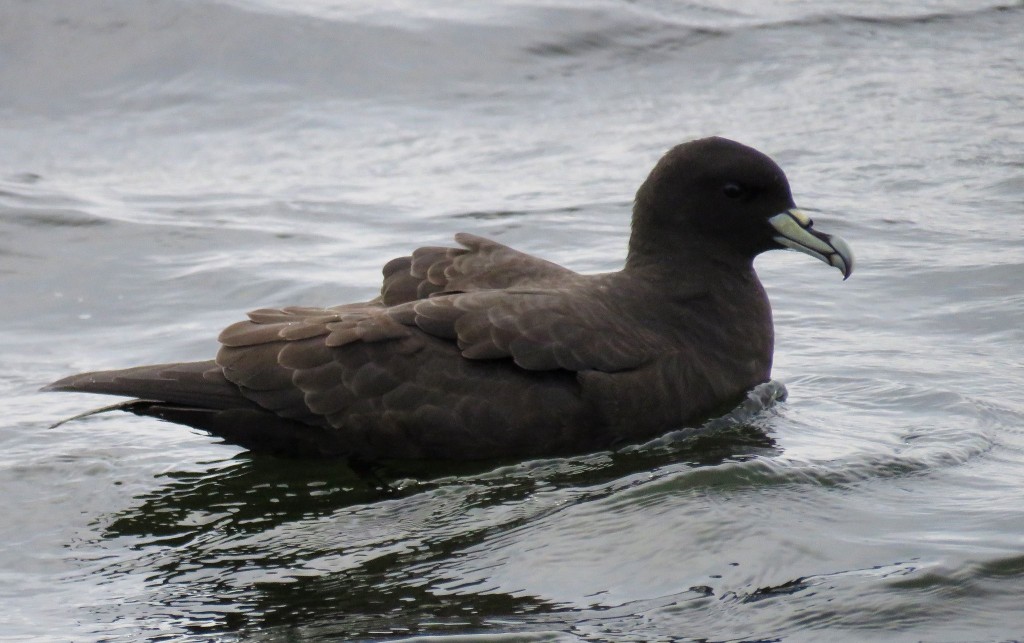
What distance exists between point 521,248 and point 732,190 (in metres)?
2.92

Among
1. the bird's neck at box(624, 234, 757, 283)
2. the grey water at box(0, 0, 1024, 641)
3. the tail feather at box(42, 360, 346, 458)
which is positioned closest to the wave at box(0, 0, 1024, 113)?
the grey water at box(0, 0, 1024, 641)

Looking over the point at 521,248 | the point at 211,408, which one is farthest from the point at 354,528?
the point at 521,248

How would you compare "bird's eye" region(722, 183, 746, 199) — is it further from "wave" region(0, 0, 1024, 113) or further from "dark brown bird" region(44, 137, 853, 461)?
"wave" region(0, 0, 1024, 113)

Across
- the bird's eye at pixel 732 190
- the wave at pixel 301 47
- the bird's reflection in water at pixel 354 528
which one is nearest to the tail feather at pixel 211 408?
the bird's reflection in water at pixel 354 528

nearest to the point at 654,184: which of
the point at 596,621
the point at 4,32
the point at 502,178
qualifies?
the point at 596,621

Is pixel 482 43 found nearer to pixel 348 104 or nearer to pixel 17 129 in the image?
pixel 348 104

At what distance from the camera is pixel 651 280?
21.3 ft

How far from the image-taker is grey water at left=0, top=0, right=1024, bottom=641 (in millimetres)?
4770

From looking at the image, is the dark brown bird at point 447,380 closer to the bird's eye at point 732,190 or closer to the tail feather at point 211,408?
the tail feather at point 211,408

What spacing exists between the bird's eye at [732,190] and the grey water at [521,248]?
0.98m

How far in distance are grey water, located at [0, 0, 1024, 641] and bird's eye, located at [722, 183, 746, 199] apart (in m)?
0.98

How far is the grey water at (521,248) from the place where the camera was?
4.77 m

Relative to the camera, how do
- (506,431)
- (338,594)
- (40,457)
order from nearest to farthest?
(338,594), (506,431), (40,457)

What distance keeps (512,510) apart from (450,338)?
0.83 metres
